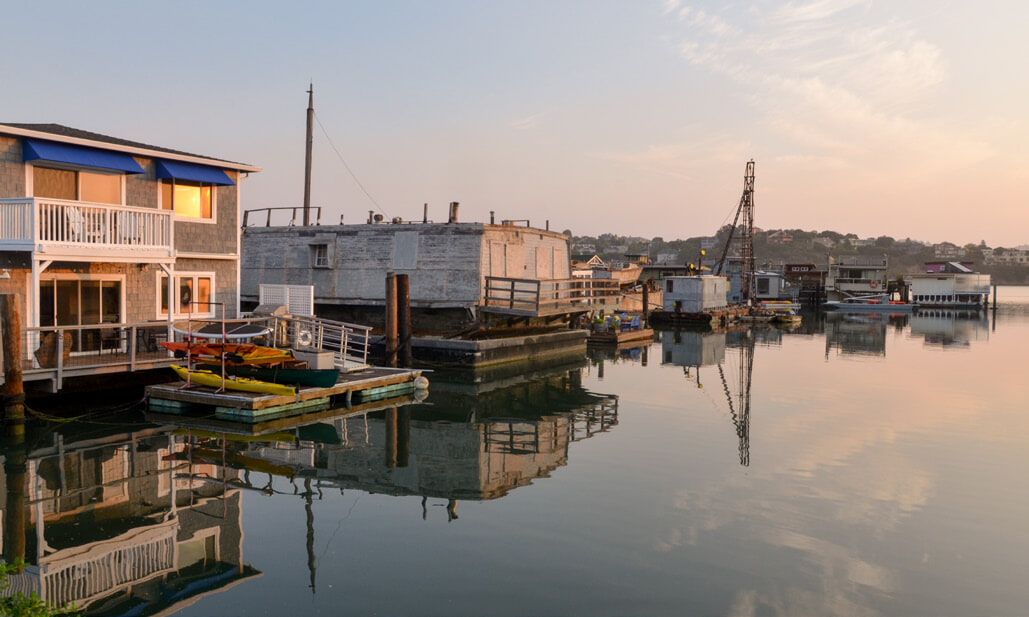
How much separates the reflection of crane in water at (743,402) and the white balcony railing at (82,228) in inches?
640

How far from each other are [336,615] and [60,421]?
13200 millimetres

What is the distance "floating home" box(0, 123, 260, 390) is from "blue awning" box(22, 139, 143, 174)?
3cm

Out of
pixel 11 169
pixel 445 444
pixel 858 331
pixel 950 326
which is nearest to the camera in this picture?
pixel 445 444

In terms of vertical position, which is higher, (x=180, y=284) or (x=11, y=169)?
(x=11, y=169)

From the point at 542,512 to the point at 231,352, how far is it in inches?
419

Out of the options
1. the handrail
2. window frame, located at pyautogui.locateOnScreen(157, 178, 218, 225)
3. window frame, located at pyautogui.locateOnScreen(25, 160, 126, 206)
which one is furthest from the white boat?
window frame, located at pyautogui.locateOnScreen(25, 160, 126, 206)

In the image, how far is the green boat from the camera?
20.3 m

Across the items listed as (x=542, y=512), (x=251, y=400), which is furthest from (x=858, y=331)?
(x=542, y=512)

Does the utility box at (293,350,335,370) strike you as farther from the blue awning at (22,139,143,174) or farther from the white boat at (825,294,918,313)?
the white boat at (825,294,918,313)

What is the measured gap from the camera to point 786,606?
9.45m

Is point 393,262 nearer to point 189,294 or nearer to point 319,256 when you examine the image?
point 319,256

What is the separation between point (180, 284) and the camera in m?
23.3

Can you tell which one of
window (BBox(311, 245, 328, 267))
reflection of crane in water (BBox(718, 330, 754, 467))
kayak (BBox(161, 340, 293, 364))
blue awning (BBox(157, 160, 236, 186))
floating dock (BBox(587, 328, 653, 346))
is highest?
blue awning (BBox(157, 160, 236, 186))

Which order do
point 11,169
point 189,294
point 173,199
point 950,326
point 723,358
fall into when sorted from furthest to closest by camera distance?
point 950,326 < point 723,358 < point 189,294 < point 173,199 < point 11,169
